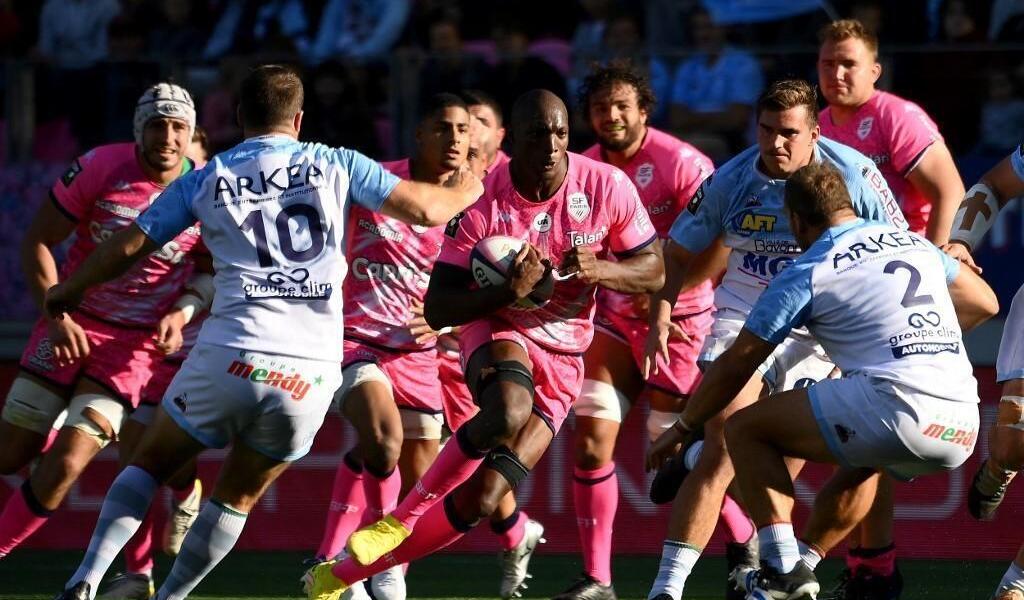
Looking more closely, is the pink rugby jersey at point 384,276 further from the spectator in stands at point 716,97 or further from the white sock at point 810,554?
the spectator in stands at point 716,97

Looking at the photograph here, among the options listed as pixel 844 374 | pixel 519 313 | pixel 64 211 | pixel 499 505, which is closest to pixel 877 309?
pixel 844 374

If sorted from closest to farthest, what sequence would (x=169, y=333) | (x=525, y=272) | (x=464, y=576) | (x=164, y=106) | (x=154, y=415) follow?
(x=525, y=272), (x=169, y=333), (x=154, y=415), (x=164, y=106), (x=464, y=576)

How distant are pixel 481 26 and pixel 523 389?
660 cm

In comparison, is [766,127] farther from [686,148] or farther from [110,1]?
[110,1]

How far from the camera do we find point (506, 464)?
676cm

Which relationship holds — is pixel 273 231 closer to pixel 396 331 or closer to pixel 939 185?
pixel 396 331

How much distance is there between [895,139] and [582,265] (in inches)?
85.1

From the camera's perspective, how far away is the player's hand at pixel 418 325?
8094 mm

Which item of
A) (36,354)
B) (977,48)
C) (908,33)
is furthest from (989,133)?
(36,354)

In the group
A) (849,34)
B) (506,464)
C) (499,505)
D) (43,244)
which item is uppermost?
(849,34)

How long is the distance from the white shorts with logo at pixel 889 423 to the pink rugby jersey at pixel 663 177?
90.2 inches

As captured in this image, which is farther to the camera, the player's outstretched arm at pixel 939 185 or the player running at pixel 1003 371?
the player's outstretched arm at pixel 939 185

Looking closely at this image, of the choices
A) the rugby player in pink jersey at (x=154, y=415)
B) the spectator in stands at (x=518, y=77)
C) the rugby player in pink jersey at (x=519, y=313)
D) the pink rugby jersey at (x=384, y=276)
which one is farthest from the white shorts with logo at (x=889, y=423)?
the spectator in stands at (x=518, y=77)

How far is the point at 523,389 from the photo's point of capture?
6.77 metres
